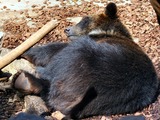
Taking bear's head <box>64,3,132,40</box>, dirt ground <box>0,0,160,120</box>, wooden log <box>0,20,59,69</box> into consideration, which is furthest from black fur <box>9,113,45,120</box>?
dirt ground <box>0,0,160,120</box>

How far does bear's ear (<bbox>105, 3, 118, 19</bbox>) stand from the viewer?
20.3 feet

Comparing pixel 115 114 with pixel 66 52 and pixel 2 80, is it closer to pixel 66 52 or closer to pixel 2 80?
pixel 66 52

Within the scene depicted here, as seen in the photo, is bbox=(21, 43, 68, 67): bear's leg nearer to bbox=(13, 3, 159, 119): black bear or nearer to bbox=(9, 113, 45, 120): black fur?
bbox=(13, 3, 159, 119): black bear

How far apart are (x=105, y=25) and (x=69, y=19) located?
151 centimetres

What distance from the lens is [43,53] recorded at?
6.04 metres

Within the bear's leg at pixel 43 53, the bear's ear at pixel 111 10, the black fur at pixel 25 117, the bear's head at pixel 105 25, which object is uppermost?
the bear's ear at pixel 111 10

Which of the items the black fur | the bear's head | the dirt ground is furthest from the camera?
the dirt ground

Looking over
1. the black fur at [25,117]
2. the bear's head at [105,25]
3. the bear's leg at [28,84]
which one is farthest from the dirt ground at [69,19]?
the black fur at [25,117]

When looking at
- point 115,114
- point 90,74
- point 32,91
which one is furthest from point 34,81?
point 115,114

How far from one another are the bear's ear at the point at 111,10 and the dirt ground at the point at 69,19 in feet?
3.06

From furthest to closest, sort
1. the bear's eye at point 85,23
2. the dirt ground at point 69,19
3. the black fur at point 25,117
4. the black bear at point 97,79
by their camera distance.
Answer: the dirt ground at point 69,19, the bear's eye at point 85,23, the black bear at point 97,79, the black fur at point 25,117

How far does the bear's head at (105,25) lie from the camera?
6.20 metres

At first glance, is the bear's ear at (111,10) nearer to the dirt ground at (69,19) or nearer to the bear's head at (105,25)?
the bear's head at (105,25)

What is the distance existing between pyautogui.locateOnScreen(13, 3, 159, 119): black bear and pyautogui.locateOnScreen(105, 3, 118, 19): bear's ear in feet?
2.50
